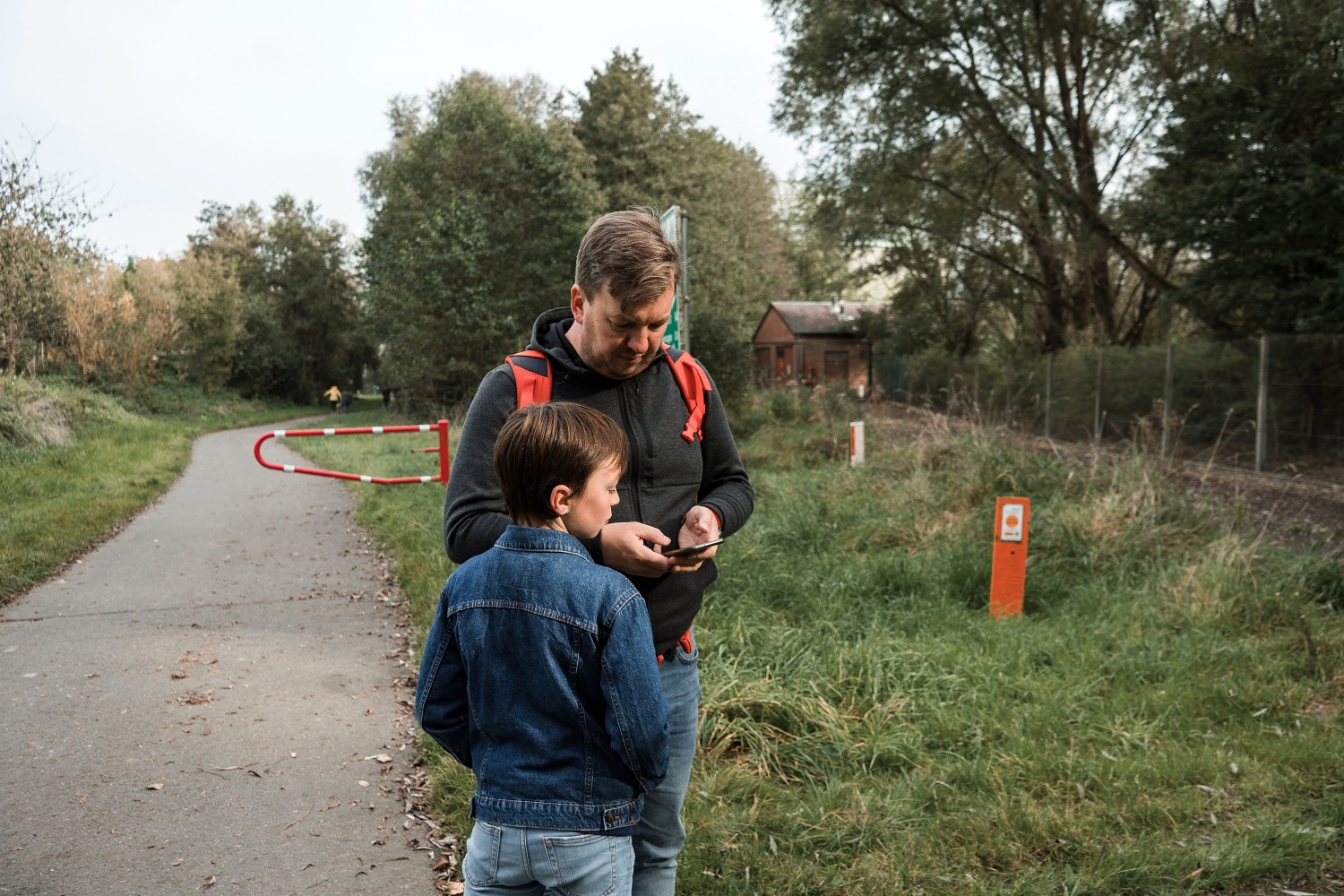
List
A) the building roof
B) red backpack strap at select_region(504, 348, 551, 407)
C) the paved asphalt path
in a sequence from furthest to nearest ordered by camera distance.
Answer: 1. the building roof
2. the paved asphalt path
3. red backpack strap at select_region(504, 348, 551, 407)

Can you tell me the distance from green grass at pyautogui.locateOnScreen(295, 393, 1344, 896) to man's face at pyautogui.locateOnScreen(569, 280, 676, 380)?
1.99 meters

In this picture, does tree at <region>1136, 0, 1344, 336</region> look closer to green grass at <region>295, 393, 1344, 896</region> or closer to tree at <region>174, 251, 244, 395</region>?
green grass at <region>295, 393, 1344, 896</region>

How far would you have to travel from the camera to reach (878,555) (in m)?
7.87

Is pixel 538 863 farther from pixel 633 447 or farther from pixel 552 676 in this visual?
pixel 633 447

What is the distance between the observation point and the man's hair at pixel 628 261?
208cm

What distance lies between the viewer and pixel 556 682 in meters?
1.87

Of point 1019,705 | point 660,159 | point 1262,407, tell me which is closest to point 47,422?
point 1019,705

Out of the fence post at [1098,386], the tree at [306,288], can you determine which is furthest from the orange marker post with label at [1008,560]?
the tree at [306,288]

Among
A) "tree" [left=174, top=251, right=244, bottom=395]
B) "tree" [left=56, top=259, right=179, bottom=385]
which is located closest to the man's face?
"tree" [left=56, top=259, right=179, bottom=385]

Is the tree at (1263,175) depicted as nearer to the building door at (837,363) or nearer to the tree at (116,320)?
the tree at (116,320)

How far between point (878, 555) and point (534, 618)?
630 cm

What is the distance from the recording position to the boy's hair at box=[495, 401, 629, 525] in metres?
1.88

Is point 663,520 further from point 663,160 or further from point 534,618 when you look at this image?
point 663,160

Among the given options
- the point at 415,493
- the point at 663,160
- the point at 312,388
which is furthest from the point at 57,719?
the point at 312,388
